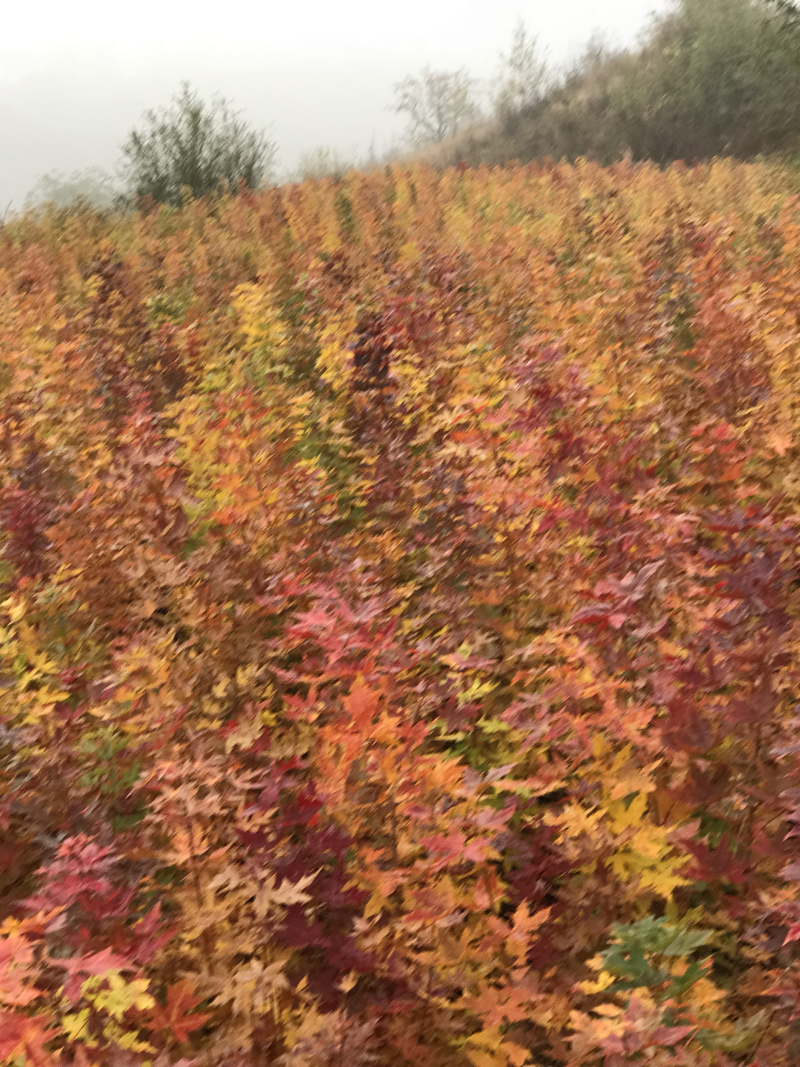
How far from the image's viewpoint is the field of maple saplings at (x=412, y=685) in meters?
1.42

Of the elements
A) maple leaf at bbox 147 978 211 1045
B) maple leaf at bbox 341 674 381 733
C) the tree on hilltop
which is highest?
the tree on hilltop

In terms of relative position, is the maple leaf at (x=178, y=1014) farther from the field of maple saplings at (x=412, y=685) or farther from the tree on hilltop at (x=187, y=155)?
the tree on hilltop at (x=187, y=155)

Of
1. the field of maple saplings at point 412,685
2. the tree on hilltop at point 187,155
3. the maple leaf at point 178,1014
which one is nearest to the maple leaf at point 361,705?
the field of maple saplings at point 412,685

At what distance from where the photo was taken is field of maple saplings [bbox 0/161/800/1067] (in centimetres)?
142

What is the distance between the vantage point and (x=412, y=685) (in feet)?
7.38

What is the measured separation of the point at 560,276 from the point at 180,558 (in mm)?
3612

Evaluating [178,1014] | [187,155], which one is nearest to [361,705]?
[178,1014]

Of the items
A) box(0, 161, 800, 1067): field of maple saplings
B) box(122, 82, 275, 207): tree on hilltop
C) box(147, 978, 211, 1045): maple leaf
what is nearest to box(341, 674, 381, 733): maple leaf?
box(0, 161, 800, 1067): field of maple saplings

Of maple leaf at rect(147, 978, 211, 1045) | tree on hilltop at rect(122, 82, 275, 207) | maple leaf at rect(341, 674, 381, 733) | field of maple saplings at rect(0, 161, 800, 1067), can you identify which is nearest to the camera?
maple leaf at rect(147, 978, 211, 1045)

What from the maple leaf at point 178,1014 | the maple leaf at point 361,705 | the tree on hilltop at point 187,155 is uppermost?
the tree on hilltop at point 187,155

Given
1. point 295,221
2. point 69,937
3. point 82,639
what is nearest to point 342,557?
point 82,639

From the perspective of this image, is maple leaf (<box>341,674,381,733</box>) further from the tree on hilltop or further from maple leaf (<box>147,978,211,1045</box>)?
the tree on hilltop

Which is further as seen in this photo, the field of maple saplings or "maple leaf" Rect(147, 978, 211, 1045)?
the field of maple saplings

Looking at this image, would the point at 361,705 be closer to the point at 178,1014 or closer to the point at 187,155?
the point at 178,1014
